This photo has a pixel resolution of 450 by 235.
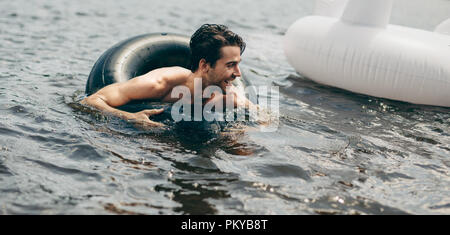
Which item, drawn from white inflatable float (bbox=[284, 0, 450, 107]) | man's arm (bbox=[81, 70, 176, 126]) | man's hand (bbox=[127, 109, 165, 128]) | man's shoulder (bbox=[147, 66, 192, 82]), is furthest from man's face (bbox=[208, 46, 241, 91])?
white inflatable float (bbox=[284, 0, 450, 107])

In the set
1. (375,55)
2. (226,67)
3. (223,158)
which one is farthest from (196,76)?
(375,55)

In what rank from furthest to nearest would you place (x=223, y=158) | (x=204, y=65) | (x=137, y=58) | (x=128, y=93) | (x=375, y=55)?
(x=375, y=55)
(x=137, y=58)
(x=204, y=65)
(x=128, y=93)
(x=223, y=158)

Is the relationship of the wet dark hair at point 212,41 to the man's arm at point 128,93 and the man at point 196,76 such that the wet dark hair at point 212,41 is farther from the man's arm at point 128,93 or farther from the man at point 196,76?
the man's arm at point 128,93

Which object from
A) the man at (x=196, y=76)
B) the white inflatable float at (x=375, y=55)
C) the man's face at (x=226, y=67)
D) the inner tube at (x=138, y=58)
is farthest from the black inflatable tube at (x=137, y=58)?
the white inflatable float at (x=375, y=55)

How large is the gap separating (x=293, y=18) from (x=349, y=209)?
530 inches

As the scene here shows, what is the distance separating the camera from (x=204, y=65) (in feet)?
14.8

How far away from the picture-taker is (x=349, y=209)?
3.13m

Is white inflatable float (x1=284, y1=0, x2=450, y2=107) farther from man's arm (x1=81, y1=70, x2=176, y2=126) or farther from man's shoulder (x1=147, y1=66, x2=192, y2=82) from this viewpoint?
man's arm (x1=81, y1=70, x2=176, y2=126)

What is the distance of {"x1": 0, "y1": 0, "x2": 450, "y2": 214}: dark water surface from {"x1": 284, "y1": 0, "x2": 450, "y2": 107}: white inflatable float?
21 centimetres

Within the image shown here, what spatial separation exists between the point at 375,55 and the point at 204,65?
2633 millimetres

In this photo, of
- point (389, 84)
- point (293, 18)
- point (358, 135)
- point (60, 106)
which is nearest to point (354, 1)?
point (389, 84)

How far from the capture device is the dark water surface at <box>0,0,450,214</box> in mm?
3139

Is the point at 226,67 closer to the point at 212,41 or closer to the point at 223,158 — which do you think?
the point at 212,41
